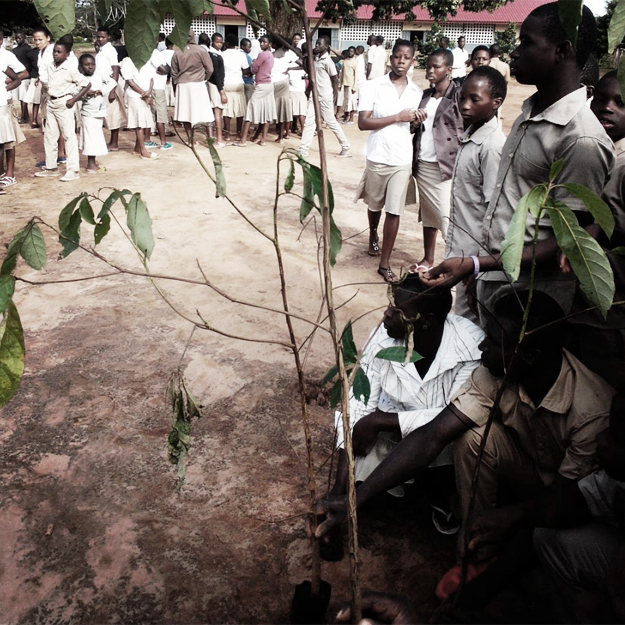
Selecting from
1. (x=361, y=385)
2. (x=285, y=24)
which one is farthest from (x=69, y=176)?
(x=361, y=385)

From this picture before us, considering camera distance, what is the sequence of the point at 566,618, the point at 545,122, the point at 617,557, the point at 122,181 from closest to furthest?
the point at 617,557 → the point at 566,618 → the point at 545,122 → the point at 122,181

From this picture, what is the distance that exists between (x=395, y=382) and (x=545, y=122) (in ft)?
3.38

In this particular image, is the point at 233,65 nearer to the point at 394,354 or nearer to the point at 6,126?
the point at 6,126

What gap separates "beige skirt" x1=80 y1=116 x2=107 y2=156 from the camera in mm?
7465

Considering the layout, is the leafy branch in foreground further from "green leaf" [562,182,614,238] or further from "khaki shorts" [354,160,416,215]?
"khaki shorts" [354,160,416,215]

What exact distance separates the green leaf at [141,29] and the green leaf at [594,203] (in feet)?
2.31

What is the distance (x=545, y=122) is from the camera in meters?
2.24

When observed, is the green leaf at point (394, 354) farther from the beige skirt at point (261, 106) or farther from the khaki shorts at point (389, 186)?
the beige skirt at point (261, 106)

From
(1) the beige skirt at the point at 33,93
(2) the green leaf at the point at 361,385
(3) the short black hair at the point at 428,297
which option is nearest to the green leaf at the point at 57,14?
(2) the green leaf at the point at 361,385

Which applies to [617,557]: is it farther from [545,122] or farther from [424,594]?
[545,122]

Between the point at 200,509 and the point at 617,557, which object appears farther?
the point at 200,509

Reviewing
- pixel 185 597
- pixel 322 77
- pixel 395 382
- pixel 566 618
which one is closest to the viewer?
pixel 566 618

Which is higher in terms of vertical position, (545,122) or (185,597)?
(545,122)

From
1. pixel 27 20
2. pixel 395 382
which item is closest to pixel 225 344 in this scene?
pixel 395 382
